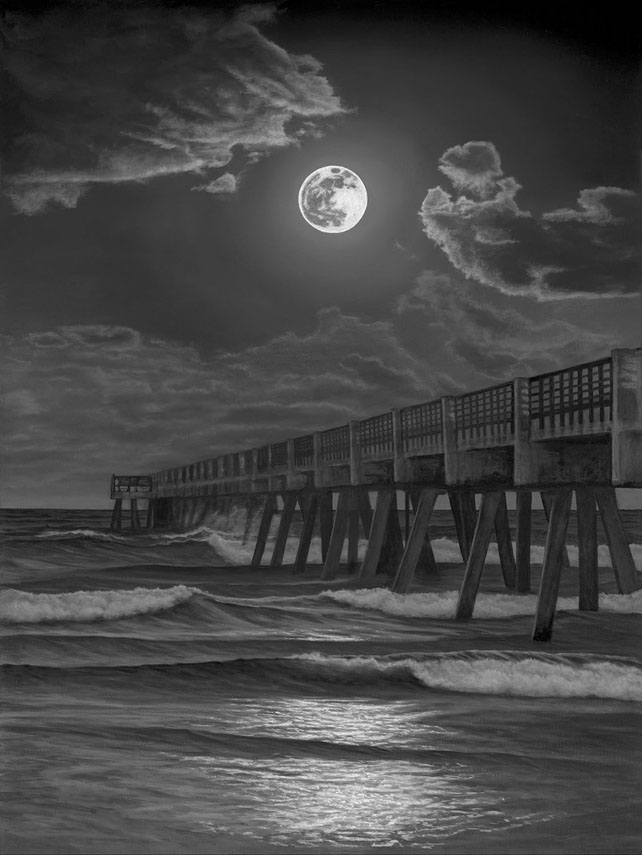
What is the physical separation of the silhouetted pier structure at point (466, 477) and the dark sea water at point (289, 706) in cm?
24

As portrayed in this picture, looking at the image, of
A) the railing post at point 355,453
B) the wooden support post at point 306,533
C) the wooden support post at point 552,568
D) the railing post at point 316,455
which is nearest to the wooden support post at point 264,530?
the wooden support post at point 306,533

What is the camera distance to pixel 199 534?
28.6ft

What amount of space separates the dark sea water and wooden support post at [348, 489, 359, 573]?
0.63 m

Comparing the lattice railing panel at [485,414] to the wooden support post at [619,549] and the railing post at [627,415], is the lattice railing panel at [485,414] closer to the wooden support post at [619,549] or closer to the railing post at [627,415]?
the railing post at [627,415]

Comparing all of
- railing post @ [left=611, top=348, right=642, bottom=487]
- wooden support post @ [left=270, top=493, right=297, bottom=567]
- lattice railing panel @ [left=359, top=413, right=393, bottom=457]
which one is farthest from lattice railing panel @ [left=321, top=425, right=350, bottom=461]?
railing post @ [left=611, top=348, right=642, bottom=487]

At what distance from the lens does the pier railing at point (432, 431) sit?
6.80 metres

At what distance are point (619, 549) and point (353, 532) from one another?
7.90ft

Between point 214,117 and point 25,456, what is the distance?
2626 mm

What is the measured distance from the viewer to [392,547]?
32.5ft

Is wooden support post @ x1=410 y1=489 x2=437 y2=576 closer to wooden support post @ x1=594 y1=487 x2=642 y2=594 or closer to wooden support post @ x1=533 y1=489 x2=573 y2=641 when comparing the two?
wooden support post @ x1=533 y1=489 x2=573 y2=641

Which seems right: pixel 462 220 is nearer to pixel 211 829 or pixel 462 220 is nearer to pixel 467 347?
pixel 467 347

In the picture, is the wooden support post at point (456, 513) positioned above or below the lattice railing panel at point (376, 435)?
below

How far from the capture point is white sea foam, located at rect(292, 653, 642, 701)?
6.83 m

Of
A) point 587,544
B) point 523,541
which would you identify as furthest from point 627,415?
point 523,541
